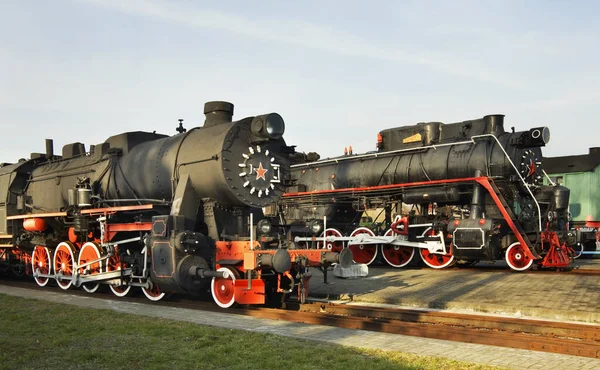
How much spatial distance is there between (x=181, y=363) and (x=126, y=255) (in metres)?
5.64

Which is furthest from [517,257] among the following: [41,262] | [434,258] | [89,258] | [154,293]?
[41,262]

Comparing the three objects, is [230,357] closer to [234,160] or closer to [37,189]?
[234,160]

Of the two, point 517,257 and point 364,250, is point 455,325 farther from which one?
point 364,250

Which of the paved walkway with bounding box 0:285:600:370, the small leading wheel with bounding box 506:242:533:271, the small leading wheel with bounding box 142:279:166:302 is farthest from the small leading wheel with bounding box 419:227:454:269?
the paved walkway with bounding box 0:285:600:370

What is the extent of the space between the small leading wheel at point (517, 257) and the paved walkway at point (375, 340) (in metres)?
7.60

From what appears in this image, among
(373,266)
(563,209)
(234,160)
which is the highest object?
(234,160)

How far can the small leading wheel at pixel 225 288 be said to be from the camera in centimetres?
929

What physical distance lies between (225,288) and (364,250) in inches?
309

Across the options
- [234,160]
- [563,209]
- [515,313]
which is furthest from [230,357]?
[563,209]

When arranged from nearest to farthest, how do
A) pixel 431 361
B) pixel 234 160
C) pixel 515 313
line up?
pixel 431 361
pixel 515 313
pixel 234 160

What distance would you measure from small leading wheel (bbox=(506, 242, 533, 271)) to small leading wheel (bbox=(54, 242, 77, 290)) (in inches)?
407

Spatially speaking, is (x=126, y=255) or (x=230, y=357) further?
(x=126, y=255)

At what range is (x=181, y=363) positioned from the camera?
577 centimetres

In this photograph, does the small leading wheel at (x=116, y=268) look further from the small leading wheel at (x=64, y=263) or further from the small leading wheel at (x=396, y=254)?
the small leading wheel at (x=396, y=254)
